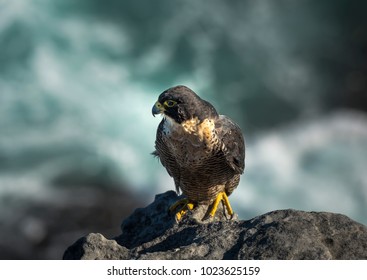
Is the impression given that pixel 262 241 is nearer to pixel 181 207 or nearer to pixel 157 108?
pixel 157 108

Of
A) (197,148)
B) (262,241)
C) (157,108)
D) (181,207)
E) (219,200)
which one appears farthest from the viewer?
(219,200)

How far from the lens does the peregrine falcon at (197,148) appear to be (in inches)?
196

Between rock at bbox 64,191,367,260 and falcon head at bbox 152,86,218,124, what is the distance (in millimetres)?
1051

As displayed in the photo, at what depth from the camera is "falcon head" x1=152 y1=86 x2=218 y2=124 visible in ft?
16.2

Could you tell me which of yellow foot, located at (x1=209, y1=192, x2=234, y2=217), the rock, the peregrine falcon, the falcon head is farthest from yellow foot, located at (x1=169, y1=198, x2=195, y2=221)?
the falcon head

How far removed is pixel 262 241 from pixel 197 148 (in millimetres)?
1579

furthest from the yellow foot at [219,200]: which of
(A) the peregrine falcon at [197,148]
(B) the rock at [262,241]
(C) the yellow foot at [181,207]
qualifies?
(B) the rock at [262,241]

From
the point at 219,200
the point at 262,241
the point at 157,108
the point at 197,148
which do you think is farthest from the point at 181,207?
the point at 262,241

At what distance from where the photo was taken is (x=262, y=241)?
3.83m

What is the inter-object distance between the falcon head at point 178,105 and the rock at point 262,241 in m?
1.05

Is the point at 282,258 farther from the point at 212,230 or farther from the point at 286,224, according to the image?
the point at 212,230
